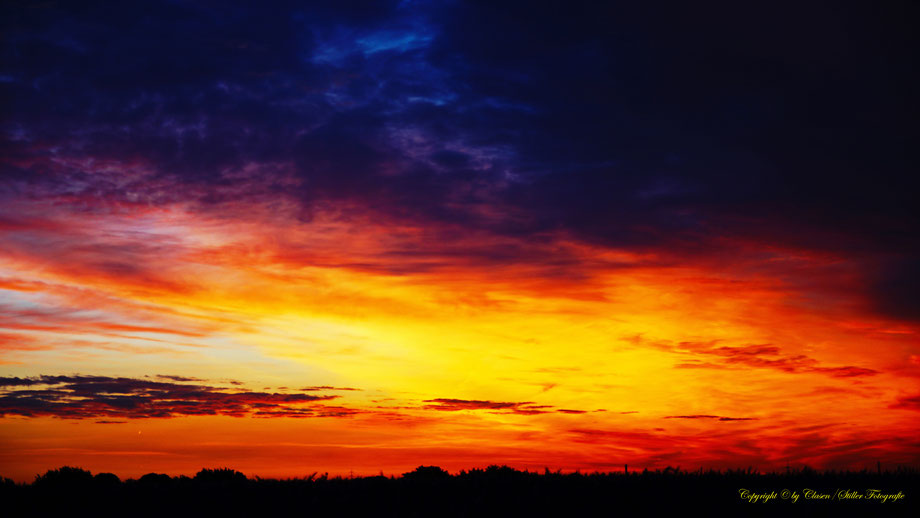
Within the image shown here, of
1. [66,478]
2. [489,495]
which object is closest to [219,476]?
[66,478]

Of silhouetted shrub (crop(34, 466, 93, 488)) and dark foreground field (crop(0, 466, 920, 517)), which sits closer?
dark foreground field (crop(0, 466, 920, 517))

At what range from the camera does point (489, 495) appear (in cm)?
1731

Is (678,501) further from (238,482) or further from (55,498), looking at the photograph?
(55,498)

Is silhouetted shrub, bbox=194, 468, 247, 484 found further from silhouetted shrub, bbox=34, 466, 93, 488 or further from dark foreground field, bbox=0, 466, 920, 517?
silhouetted shrub, bbox=34, 466, 93, 488

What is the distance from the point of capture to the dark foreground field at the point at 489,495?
1670cm

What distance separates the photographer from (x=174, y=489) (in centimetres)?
1923

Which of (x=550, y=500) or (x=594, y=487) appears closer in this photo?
(x=550, y=500)

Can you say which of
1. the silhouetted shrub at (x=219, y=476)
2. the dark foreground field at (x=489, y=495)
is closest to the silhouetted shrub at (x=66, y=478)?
the dark foreground field at (x=489, y=495)

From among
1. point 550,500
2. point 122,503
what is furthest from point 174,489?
point 550,500

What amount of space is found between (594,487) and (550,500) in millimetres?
1715

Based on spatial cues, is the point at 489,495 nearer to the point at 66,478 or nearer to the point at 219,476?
the point at 219,476

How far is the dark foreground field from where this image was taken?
54.8 feet

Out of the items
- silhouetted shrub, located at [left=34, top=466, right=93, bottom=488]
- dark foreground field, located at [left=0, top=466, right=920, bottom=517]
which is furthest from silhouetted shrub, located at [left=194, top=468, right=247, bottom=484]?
silhouetted shrub, located at [left=34, top=466, right=93, bottom=488]

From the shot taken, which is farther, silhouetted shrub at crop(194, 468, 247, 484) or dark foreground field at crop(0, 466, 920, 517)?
silhouetted shrub at crop(194, 468, 247, 484)
